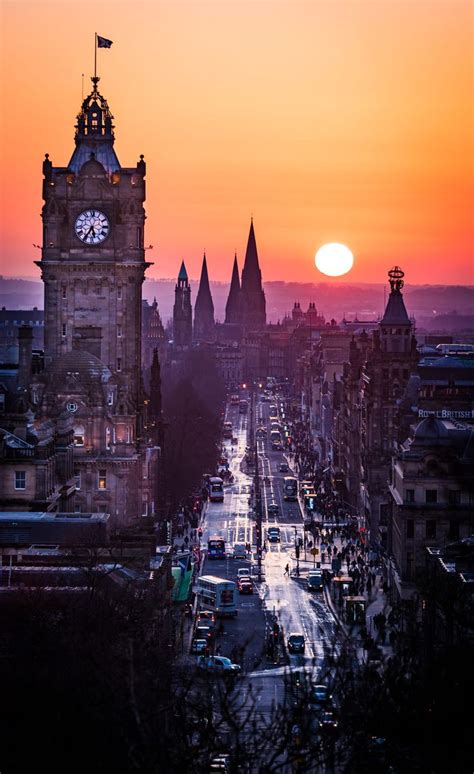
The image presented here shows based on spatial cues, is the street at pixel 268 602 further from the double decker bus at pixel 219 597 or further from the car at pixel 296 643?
the double decker bus at pixel 219 597

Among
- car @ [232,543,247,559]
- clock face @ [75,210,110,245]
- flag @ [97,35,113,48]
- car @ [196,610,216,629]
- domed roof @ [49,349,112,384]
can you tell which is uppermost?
flag @ [97,35,113,48]

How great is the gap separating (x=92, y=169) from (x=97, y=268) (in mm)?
6699

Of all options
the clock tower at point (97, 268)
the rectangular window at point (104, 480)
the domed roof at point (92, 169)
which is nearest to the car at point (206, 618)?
the rectangular window at point (104, 480)

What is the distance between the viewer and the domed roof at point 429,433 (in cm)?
9594

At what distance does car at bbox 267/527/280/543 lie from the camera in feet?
398

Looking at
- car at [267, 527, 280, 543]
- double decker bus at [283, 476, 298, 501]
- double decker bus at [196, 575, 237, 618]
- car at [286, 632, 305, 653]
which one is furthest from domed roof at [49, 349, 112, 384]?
double decker bus at [283, 476, 298, 501]

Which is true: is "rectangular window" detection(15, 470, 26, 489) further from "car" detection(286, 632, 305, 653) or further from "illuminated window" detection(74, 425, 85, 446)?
Answer: "car" detection(286, 632, 305, 653)

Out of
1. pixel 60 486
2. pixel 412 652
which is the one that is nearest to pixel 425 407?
pixel 60 486

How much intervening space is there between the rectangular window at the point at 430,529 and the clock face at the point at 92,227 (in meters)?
31.9

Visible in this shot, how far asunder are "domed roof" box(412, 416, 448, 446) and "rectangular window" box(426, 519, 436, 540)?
15.1 feet

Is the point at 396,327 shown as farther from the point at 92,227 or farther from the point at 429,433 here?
the point at 429,433

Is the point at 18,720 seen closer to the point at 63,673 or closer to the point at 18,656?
the point at 63,673

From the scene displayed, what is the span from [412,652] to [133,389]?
5334 cm

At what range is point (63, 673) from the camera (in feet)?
179
